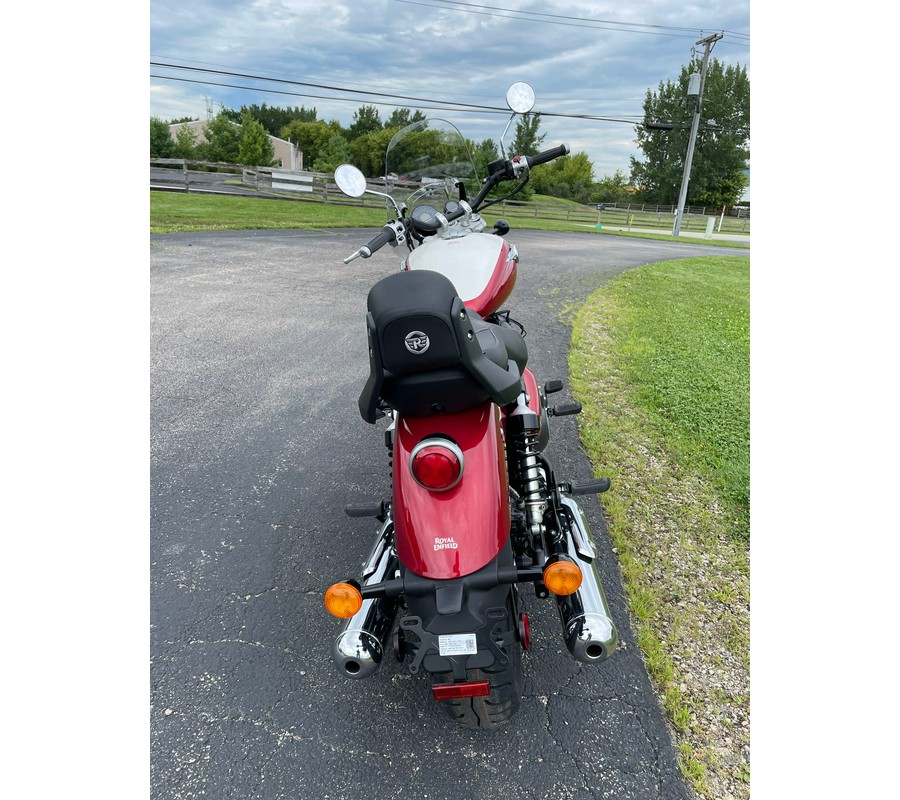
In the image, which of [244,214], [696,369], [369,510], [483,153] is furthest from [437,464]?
[244,214]

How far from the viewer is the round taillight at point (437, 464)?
170cm

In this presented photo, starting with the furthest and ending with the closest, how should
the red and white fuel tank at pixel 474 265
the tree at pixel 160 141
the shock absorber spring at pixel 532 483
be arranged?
the tree at pixel 160 141, the red and white fuel tank at pixel 474 265, the shock absorber spring at pixel 532 483

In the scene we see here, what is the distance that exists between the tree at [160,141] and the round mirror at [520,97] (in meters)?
40.7

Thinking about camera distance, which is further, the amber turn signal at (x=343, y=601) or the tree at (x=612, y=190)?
the tree at (x=612, y=190)

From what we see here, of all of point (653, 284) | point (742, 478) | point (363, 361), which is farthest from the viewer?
point (653, 284)

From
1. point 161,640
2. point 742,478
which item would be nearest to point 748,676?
point 742,478

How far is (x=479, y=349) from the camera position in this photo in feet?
5.40

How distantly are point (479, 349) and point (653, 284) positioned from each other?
8150 millimetres

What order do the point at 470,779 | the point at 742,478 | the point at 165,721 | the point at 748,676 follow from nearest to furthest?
the point at 470,779 < the point at 165,721 < the point at 748,676 < the point at 742,478

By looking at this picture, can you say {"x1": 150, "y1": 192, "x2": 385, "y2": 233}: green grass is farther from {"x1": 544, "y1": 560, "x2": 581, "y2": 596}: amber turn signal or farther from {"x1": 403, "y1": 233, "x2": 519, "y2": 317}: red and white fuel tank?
{"x1": 544, "y1": 560, "x2": 581, "y2": 596}: amber turn signal

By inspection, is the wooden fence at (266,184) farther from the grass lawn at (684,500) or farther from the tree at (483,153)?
the tree at (483,153)

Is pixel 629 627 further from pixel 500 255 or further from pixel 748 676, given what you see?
pixel 500 255

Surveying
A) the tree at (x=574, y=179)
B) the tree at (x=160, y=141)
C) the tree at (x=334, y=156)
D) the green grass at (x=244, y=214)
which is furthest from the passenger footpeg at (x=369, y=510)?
the tree at (x=574, y=179)

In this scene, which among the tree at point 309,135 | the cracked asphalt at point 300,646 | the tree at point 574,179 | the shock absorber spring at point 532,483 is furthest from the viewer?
the tree at point 574,179
